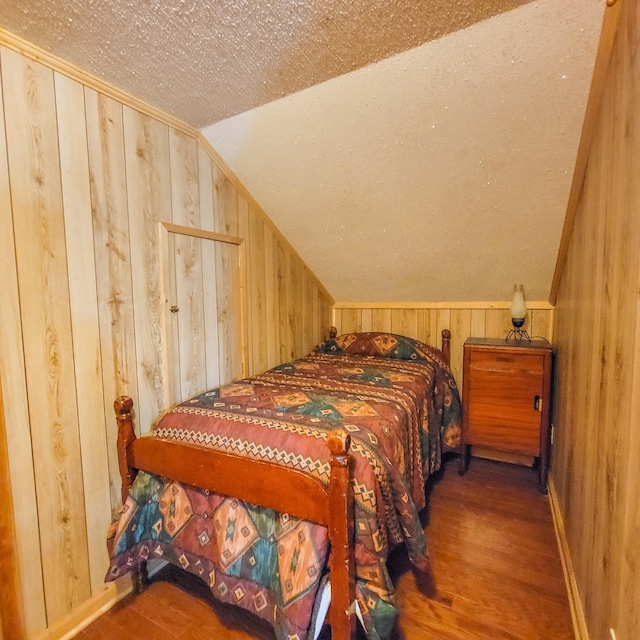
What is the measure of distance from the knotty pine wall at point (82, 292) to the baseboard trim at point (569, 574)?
179 cm

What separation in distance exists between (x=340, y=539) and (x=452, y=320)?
7.20 ft

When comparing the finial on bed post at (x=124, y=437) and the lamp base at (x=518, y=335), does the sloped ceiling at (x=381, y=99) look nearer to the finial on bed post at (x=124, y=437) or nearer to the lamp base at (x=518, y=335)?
the lamp base at (x=518, y=335)

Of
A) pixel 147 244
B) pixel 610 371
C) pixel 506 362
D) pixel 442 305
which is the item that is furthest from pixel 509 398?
pixel 147 244

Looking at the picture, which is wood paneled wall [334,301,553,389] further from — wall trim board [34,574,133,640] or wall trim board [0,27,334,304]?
wall trim board [34,574,133,640]

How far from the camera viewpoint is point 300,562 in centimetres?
111

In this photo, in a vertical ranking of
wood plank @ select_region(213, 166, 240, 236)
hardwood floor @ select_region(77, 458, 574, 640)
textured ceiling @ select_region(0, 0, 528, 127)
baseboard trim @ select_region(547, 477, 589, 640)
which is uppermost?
textured ceiling @ select_region(0, 0, 528, 127)

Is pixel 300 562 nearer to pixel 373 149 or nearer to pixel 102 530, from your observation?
pixel 102 530

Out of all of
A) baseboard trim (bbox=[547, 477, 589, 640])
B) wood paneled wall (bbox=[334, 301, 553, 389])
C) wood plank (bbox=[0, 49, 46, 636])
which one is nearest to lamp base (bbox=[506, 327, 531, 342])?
wood paneled wall (bbox=[334, 301, 553, 389])

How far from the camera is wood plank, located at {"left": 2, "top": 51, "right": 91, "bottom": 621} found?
1232mm

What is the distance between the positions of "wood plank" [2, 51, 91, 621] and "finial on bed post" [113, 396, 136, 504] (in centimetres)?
14

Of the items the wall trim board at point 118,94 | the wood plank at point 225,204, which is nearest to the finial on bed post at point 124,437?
the wood plank at point 225,204

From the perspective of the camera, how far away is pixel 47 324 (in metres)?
1.31

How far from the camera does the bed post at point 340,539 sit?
1.05 meters

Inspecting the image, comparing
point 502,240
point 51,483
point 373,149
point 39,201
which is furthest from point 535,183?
point 51,483
